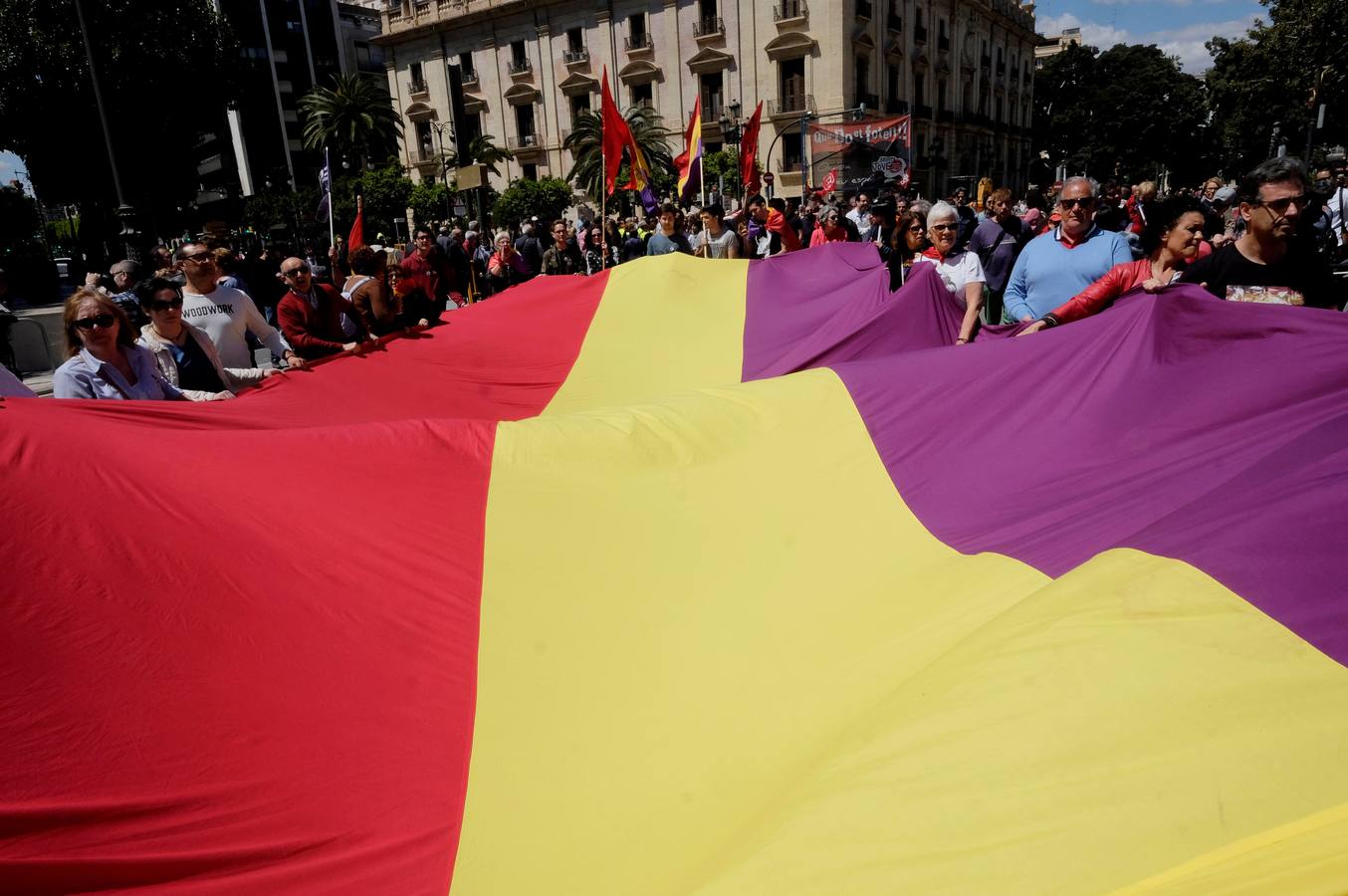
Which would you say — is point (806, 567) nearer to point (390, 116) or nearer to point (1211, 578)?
point (1211, 578)

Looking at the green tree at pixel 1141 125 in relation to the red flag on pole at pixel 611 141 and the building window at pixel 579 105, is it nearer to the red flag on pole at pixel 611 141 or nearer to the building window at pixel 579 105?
the building window at pixel 579 105

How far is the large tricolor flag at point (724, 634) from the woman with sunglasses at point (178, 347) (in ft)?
3.86

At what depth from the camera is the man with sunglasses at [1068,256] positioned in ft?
14.8

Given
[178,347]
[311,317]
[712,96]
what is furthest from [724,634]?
[712,96]

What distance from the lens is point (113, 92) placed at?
90.1 feet

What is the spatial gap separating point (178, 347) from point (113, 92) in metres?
29.9

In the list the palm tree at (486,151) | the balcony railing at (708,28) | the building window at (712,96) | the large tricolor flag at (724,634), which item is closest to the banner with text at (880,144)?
the building window at (712,96)

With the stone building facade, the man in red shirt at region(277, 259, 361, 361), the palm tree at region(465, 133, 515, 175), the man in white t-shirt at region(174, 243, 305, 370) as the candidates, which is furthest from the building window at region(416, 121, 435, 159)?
the man in white t-shirt at region(174, 243, 305, 370)

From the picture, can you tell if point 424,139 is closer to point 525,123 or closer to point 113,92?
point 525,123

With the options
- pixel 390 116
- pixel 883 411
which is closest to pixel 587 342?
pixel 883 411

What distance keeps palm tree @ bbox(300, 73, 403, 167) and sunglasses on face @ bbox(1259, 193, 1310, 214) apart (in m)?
49.4

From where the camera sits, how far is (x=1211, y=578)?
1821 mm

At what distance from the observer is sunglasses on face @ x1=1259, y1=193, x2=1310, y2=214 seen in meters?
3.29

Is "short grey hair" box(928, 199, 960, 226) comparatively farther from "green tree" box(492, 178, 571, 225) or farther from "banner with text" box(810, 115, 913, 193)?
"green tree" box(492, 178, 571, 225)
